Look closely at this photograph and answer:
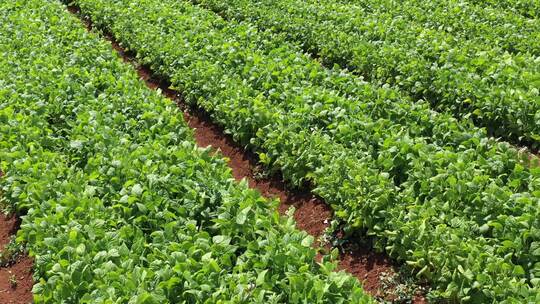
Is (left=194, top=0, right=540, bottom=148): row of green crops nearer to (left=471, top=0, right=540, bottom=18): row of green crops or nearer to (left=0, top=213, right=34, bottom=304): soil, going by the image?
(left=471, top=0, right=540, bottom=18): row of green crops

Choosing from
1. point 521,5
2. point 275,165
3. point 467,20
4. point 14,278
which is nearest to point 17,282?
point 14,278

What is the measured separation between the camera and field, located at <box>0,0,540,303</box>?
4.69 meters

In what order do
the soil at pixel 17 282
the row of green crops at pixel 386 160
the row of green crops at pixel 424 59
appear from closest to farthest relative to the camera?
the row of green crops at pixel 386 160
the soil at pixel 17 282
the row of green crops at pixel 424 59

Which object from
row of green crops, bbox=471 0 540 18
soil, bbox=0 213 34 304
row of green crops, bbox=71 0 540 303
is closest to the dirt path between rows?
soil, bbox=0 213 34 304

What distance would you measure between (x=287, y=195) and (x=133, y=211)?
212cm

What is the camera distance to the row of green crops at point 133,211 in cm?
443

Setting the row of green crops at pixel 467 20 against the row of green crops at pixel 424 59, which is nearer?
the row of green crops at pixel 424 59

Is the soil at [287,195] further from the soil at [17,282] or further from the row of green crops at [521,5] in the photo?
the row of green crops at [521,5]

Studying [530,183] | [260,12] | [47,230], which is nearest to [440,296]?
[530,183]

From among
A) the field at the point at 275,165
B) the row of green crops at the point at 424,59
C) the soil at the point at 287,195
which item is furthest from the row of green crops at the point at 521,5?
the soil at the point at 287,195

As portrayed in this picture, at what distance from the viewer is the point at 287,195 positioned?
7.05 meters

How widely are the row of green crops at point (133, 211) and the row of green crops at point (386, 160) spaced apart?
95cm

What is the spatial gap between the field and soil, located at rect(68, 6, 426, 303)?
0.02 metres

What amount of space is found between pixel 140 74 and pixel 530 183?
24.7 ft
